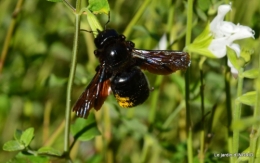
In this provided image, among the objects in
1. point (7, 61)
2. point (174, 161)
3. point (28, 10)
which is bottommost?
point (174, 161)

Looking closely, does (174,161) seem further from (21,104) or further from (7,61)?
(21,104)

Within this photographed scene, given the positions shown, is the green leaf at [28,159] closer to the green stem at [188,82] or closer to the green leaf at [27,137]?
the green leaf at [27,137]

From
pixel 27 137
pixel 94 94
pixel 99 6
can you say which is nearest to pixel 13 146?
pixel 27 137

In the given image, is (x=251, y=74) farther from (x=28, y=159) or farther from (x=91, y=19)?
(x=28, y=159)

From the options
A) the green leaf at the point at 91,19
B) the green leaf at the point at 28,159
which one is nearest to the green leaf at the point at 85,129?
the green leaf at the point at 28,159

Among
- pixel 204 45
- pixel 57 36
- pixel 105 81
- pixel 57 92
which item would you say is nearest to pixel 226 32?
pixel 204 45
